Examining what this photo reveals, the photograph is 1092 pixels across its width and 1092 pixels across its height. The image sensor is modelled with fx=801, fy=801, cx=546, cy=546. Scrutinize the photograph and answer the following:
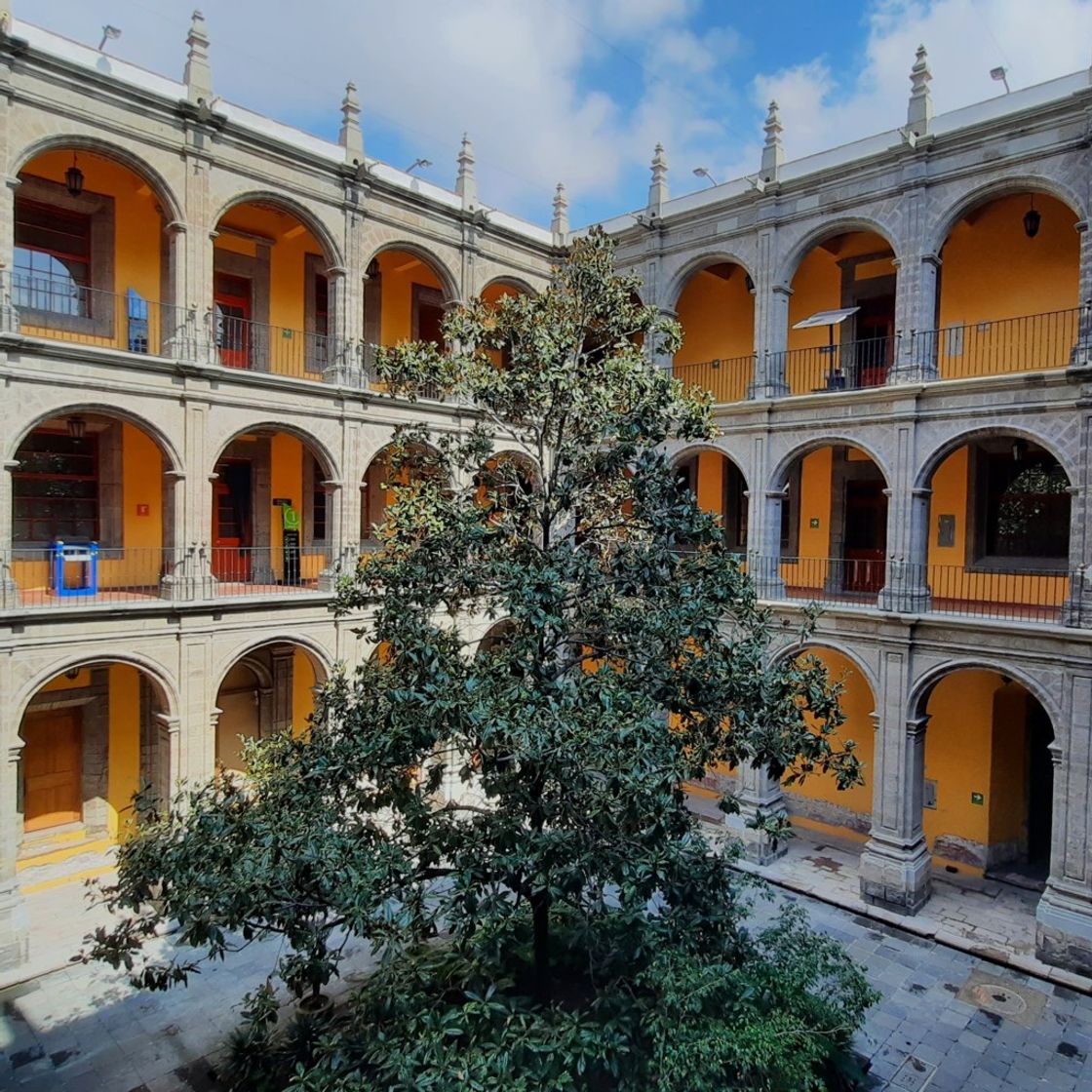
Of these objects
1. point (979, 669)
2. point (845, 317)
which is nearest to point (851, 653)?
point (979, 669)

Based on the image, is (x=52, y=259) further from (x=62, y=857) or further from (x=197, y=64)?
(x=62, y=857)

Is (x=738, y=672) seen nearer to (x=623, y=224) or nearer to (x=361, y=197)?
(x=361, y=197)

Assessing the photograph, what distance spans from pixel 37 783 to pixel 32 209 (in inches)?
407

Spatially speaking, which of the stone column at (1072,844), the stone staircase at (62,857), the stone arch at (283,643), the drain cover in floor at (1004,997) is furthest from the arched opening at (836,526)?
the stone staircase at (62,857)

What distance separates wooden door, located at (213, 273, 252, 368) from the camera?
1633cm

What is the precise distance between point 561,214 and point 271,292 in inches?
282

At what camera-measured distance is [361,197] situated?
1585cm

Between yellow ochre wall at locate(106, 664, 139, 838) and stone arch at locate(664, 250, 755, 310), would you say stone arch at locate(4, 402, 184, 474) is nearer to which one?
yellow ochre wall at locate(106, 664, 139, 838)

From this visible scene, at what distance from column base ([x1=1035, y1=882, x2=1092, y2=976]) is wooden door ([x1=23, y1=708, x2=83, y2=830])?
55.0 feet

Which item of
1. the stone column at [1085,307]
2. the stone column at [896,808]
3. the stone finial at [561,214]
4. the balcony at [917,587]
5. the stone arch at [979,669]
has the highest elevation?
the stone finial at [561,214]

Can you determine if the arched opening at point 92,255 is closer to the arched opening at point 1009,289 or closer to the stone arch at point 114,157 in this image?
the stone arch at point 114,157

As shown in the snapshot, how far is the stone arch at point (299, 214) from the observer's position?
14.4m

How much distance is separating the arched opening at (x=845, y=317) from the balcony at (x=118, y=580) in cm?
1136

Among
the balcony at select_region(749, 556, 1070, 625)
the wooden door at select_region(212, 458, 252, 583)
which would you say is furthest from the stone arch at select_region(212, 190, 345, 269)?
the balcony at select_region(749, 556, 1070, 625)
